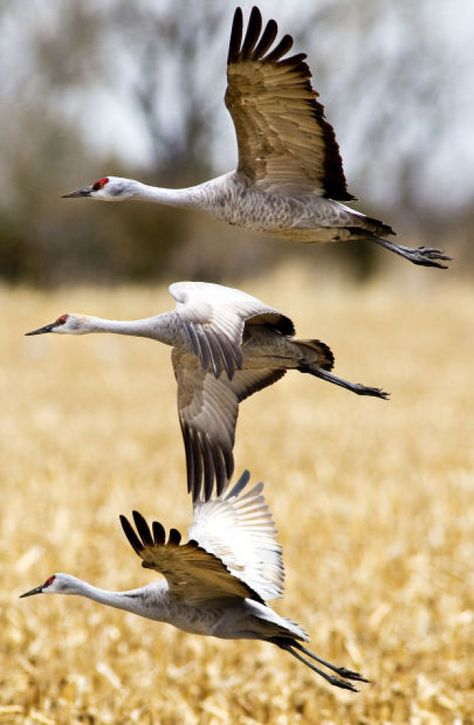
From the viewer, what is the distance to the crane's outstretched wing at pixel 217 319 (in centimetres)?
204

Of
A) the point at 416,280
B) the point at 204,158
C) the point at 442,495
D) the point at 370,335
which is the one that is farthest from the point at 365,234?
the point at 416,280

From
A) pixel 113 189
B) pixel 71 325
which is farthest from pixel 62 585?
pixel 113 189

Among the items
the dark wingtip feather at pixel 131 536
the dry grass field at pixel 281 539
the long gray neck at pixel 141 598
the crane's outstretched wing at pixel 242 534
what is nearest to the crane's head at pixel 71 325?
the dark wingtip feather at pixel 131 536

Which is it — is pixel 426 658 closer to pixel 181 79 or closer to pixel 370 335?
pixel 181 79

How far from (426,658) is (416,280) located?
81.7 ft

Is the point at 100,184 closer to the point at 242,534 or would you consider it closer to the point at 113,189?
the point at 113,189

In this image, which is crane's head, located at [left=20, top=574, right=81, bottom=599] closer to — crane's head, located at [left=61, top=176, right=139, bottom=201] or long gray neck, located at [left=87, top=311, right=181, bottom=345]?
long gray neck, located at [left=87, top=311, right=181, bottom=345]

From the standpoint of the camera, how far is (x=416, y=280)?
30750 mm

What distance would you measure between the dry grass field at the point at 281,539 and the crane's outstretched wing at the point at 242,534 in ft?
7.22

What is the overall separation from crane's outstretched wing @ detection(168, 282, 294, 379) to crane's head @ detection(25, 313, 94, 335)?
7.7 inches

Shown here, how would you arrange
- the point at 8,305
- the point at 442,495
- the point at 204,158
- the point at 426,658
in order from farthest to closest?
the point at 8,305 → the point at 204,158 → the point at 442,495 → the point at 426,658

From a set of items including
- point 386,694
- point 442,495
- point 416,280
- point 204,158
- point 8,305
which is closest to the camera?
point 386,694

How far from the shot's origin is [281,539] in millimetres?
8383

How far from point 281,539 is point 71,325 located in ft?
20.2
